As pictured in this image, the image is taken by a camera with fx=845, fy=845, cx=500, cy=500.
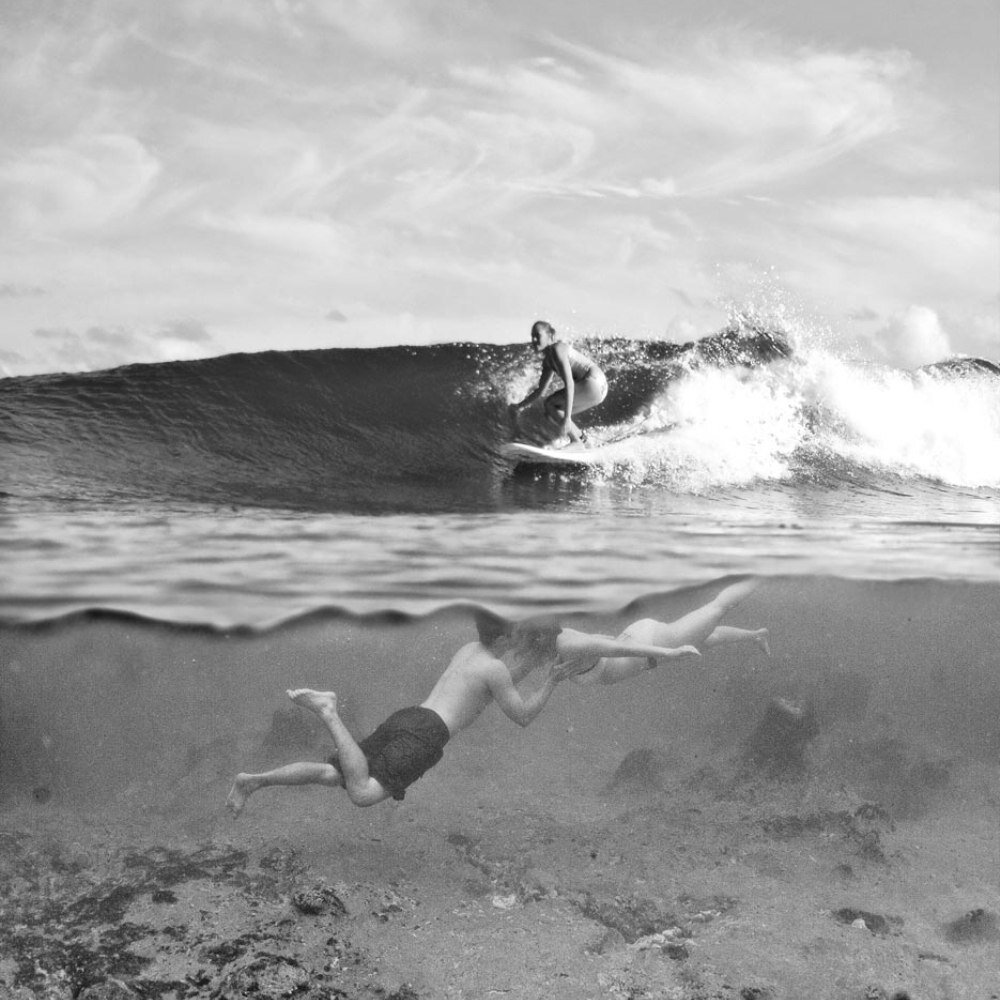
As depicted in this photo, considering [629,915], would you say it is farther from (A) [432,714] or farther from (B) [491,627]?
(B) [491,627]

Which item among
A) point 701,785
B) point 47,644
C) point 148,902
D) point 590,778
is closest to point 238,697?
point 47,644

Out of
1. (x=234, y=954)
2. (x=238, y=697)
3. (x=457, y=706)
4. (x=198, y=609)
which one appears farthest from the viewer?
(x=238, y=697)

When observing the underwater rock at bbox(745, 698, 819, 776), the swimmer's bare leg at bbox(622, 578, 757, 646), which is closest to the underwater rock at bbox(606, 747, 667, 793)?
the underwater rock at bbox(745, 698, 819, 776)

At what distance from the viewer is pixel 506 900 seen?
347 inches

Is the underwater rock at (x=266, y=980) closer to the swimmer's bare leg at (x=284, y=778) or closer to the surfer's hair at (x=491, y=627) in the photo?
the swimmer's bare leg at (x=284, y=778)

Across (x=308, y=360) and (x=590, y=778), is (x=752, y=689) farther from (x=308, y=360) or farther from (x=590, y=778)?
(x=308, y=360)

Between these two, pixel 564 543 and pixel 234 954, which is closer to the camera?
pixel 234 954

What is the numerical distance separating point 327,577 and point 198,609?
6.56 ft

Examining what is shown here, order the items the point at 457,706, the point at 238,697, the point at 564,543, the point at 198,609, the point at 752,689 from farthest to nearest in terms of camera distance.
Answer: the point at 238,697
the point at 752,689
the point at 198,609
the point at 564,543
the point at 457,706

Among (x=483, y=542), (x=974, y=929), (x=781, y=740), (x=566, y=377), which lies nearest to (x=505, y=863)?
(x=483, y=542)

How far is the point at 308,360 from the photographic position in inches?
710

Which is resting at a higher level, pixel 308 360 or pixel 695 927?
pixel 308 360

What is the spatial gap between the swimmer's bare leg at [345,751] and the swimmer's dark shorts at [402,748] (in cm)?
13

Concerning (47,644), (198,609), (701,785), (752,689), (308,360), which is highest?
(308,360)
